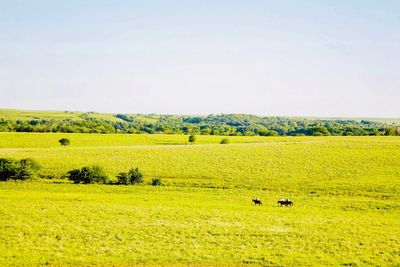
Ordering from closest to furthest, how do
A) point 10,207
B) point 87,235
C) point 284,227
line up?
point 87,235, point 284,227, point 10,207

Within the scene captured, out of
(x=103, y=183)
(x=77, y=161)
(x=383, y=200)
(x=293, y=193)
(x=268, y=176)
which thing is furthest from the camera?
(x=77, y=161)

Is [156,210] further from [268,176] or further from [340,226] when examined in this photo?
[268,176]

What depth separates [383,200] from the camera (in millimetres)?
46250

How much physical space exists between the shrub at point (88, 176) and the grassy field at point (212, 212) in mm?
2413

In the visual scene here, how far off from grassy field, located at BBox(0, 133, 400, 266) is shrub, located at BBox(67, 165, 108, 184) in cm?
241

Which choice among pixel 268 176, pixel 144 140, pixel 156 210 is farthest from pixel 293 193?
pixel 144 140

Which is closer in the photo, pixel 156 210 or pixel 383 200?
pixel 156 210

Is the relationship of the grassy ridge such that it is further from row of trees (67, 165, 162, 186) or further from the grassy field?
row of trees (67, 165, 162, 186)

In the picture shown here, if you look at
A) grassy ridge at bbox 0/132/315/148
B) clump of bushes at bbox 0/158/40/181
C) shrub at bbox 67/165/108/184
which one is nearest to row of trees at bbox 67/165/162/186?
shrub at bbox 67/165/108/184

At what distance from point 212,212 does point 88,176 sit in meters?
23.8

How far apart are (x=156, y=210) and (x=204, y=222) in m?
6.11

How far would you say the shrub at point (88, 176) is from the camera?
2153 inches

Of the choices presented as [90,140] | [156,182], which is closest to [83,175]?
[156,182]

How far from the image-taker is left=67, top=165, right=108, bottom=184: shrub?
179 ft
